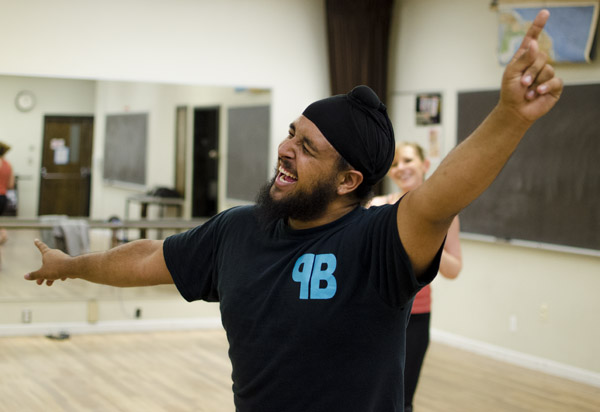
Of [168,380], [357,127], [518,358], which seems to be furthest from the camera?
[518,358]

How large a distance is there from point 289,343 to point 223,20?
524 cm

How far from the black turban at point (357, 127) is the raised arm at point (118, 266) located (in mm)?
511

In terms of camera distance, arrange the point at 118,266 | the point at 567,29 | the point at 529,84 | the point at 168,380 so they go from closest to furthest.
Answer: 1. the point at 529,84
2. the point at 118,266
3. the point at 168,380
4. the point at 567,29

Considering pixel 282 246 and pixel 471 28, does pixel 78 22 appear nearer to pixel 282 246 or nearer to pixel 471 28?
pixel 471 28

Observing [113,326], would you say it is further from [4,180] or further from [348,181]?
[348,181]

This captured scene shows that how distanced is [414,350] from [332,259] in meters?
1.66

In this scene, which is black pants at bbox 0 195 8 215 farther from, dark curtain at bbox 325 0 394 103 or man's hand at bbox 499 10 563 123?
man's hand at bbox 499 10 563 123

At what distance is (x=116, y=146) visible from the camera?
6102 mm

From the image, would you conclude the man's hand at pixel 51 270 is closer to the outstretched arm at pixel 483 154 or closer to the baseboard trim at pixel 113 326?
the outstretched arm at pixel 483 154

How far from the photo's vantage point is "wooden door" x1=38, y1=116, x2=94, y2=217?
5.86 meters

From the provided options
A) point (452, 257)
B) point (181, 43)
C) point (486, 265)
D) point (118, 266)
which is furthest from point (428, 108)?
point (118, 266)

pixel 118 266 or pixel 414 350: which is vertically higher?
pixel 118 266

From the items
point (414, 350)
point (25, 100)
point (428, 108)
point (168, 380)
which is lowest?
point (168, 380)

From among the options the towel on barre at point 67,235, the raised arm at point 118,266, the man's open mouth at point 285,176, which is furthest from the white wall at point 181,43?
the man's open mouth at point 285,176
